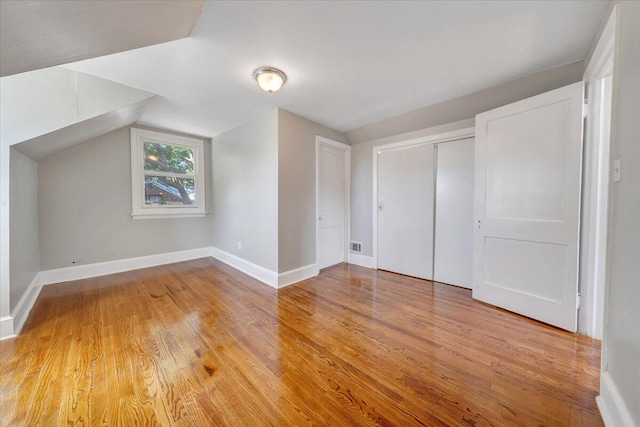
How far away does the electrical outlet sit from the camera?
113 cm

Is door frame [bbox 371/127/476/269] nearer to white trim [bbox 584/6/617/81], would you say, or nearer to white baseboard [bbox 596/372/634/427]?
white trim [bbox 584/6/617/81]

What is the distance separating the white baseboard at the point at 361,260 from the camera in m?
3.73

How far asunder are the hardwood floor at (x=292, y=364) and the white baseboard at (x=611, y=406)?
58 mm

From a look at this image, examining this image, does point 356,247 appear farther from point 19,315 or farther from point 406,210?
point 19,315

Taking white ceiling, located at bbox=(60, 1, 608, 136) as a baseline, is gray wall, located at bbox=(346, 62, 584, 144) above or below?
below

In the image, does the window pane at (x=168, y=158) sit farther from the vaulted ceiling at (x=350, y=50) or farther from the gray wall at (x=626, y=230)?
the gray wall at (x=626, y=230)

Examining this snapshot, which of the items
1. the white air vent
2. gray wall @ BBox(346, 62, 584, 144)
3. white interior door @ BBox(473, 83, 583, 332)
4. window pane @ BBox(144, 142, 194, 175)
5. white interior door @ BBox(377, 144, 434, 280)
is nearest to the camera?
white interior door @ BBox(473, 83, 583, 332)

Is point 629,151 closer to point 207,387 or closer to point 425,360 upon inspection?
point 425,360

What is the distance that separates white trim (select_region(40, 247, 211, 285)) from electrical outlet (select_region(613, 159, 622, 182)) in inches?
199

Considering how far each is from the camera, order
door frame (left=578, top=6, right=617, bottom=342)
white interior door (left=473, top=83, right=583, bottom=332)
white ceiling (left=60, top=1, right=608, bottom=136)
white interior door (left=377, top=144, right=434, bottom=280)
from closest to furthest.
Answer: white ceiling (left=60, top=1, right=608, bottom=136), door frame (left=578, top=6, right=617, bottom=342), white interior door (left=473, top=83, right=583, bottom=332), white interior door (left=377, top=144, right=434, bottom=280)

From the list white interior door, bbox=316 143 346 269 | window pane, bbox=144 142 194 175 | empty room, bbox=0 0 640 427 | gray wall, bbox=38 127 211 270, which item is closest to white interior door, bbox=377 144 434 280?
empty room, bbox=0 0 640 427

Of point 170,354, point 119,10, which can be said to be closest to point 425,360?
point 170,354

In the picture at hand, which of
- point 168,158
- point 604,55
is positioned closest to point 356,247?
point 604,55

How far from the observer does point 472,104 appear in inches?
98.9
